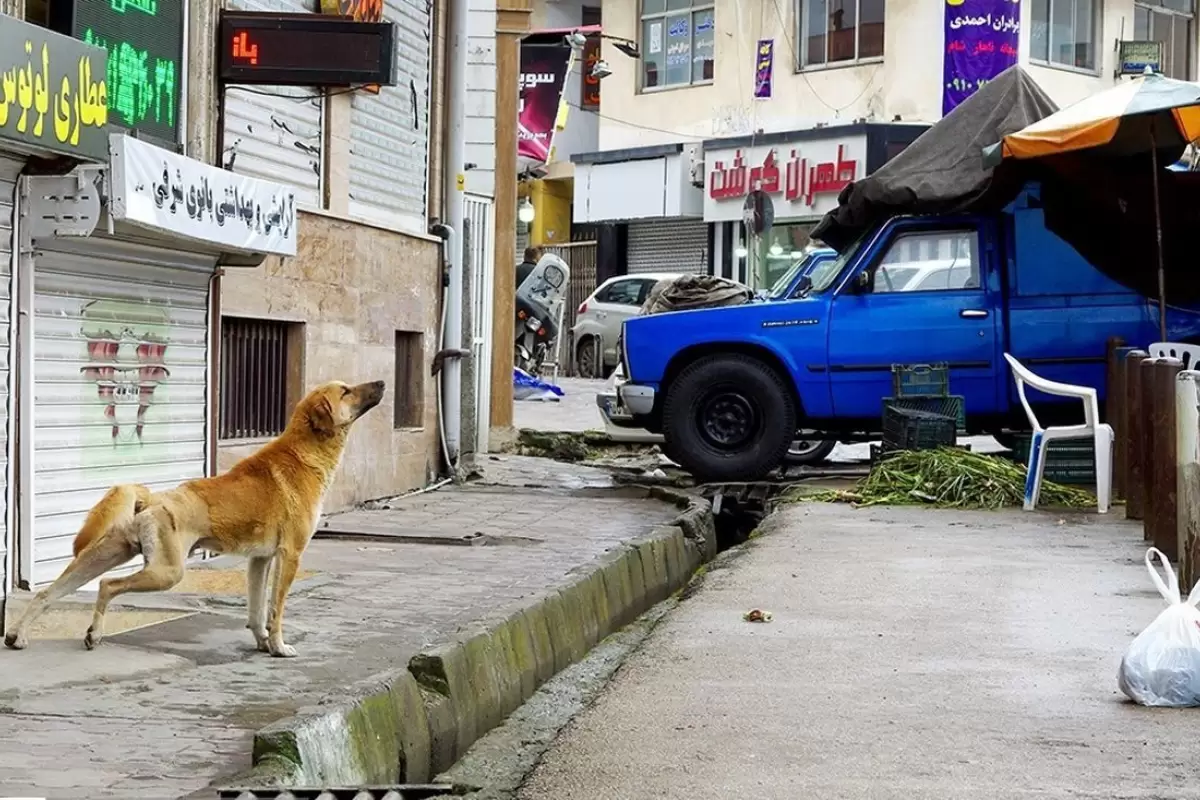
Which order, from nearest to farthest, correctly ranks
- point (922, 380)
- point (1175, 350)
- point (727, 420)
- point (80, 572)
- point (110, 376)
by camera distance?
point (80, 572) < point (110, 376) < point (1175, 350) < point (922, 380) < point (727, 420)

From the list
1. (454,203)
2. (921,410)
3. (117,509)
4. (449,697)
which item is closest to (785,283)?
(921,410)

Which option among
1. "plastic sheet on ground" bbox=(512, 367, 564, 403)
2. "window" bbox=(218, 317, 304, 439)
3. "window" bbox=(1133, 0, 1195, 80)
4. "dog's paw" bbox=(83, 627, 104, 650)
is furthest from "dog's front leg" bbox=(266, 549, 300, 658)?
"window" bbox=(1133, 0, 1195, 80)

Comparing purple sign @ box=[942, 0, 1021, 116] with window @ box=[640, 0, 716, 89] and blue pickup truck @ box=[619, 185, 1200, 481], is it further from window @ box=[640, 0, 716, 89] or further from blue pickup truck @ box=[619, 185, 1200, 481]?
blue pickup truck @ box=[619, 185, 1200, 481]

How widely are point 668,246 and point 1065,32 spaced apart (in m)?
7.94

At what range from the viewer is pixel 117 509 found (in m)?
6.61

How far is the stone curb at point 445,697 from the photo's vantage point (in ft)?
15.9

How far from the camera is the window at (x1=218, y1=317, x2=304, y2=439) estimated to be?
11695 millimetres

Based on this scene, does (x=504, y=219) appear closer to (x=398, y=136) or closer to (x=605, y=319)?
(x=398, y=136)

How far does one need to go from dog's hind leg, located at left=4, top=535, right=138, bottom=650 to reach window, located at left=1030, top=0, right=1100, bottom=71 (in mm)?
24860

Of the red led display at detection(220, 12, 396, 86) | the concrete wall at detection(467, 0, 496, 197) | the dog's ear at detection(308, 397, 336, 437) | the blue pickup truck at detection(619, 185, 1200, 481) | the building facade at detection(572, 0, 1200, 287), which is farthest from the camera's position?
the building facade at detection(572, 0, 1200, 287)

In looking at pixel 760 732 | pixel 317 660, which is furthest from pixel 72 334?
pixel 760 732

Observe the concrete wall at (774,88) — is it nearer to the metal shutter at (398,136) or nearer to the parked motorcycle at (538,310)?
the parked motorcycle at (538,310)

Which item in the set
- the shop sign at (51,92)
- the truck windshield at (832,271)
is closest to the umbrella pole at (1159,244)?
the truck windshield at (832,271)

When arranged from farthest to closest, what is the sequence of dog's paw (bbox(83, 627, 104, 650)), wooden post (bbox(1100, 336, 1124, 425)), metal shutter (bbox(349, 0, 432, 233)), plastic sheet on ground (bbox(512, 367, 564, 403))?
plastic sheet on ground (bbox(512, 367, 564, 403))
metal shutter (bbox(349, 0, 432, 233))
wooden post (bbox(1100, 336, 1124, 425))
dog's paw (bbox(83, 627, 104, 650))
